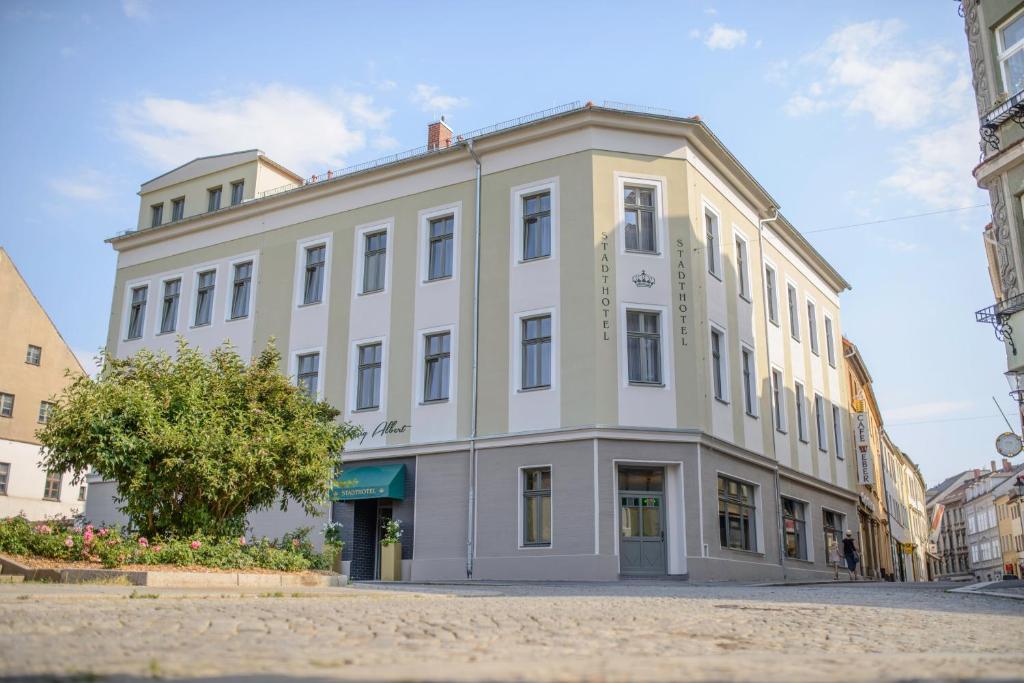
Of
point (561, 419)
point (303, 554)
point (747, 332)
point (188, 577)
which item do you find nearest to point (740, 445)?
point (747, 332)

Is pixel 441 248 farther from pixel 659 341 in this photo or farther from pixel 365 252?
pixel 659 341

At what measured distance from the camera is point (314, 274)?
108ft

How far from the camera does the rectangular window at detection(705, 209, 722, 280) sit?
29288 mm

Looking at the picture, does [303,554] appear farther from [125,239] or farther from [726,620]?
[125,239]

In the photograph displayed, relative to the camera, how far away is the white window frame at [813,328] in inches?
1507

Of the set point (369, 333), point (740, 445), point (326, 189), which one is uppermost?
point (326, 189)

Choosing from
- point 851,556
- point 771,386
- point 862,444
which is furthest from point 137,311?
point 862,444

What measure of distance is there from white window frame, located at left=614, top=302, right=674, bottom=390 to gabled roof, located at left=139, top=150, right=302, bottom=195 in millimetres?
16610

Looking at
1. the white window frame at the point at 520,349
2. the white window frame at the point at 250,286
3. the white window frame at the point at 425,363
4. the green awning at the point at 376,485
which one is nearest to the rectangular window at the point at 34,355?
the white window frame at the point at 250,286

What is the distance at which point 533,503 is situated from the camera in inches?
1022

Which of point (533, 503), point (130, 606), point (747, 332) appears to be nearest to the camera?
point (130, 606)

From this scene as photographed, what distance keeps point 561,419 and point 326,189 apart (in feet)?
40.9

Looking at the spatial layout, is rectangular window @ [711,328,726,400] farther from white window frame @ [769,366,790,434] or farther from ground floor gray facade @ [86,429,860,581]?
white window frame @ [769,366,790,434]

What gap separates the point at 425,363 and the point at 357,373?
103 inches
